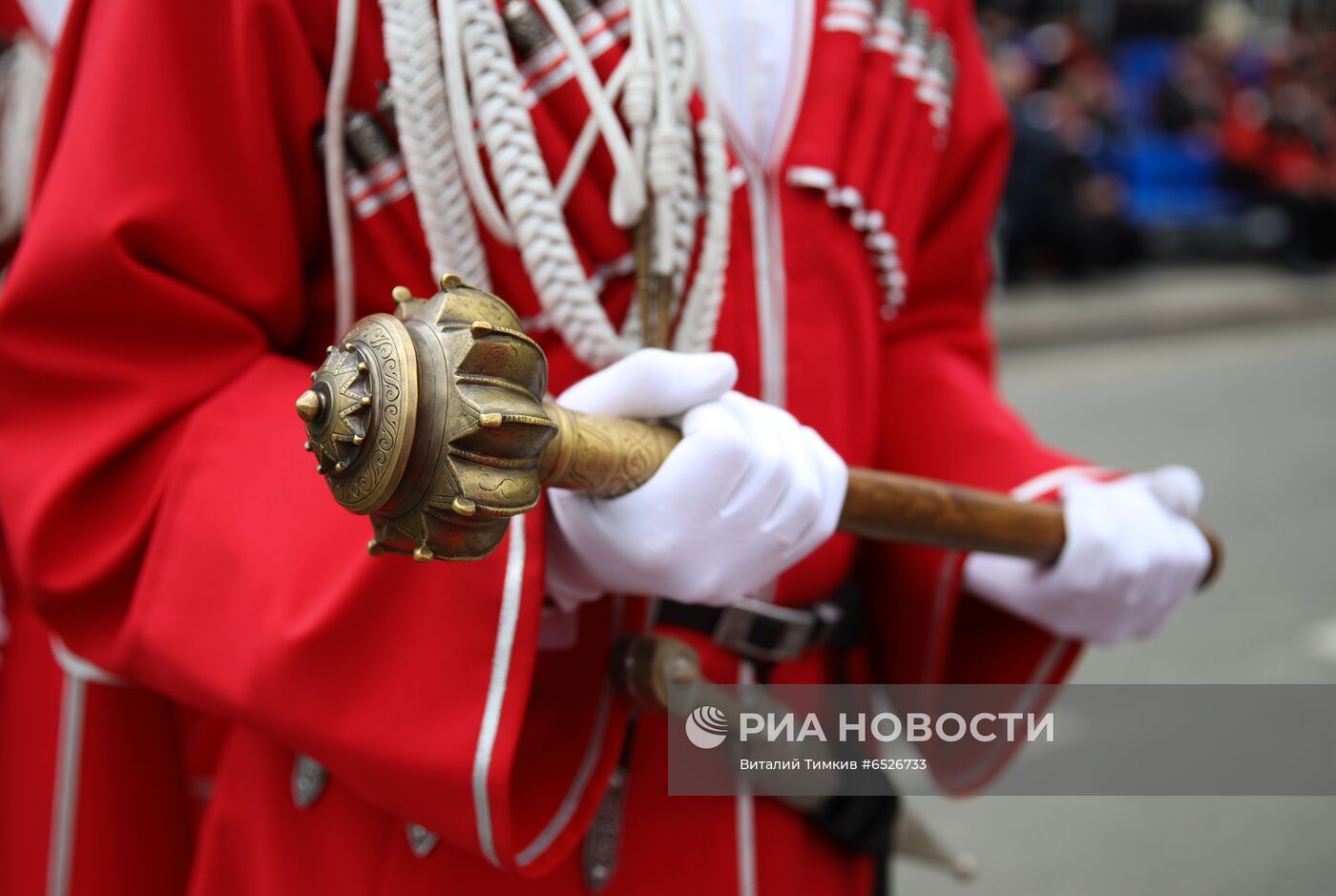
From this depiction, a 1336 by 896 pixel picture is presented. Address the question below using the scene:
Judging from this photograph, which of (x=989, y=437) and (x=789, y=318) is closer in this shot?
(x=789, y=318)

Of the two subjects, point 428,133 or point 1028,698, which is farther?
point 1028,698

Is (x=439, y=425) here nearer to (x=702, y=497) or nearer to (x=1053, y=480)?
(x=702, y=497)

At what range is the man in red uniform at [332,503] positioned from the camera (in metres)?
0.97

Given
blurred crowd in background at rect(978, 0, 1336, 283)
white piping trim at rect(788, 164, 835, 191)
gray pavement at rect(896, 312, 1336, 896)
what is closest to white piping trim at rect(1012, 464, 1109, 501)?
white piping trim at rect(788, 164, 835, 191)

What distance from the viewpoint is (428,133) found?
1.07 m

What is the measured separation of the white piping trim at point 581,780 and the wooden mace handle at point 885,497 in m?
0.25

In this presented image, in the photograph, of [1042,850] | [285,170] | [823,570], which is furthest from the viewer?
[1042,850]

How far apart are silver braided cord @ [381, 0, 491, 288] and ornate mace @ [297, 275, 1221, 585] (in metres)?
0.21

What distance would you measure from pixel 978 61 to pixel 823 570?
66 cm

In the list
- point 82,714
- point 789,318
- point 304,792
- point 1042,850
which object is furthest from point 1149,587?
point 1042,850

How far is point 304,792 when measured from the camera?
1112mm

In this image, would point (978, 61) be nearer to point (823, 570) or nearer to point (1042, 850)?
point (823, 570)

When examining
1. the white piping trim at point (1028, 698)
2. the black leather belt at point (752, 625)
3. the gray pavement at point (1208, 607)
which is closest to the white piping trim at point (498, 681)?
the black leather belt at point (752, 625)

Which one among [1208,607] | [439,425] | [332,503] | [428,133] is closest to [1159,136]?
[1208,607]
